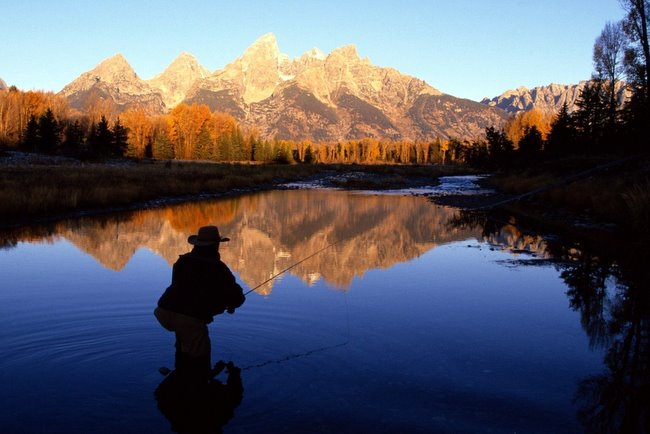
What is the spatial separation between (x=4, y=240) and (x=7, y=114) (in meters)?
84.1

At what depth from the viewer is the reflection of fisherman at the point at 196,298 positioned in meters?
5.61

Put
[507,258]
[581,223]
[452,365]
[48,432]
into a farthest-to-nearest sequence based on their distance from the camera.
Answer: [581,223] → [507,258] → [452,365] → [48,432]

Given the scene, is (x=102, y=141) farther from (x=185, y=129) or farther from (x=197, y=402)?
(x=197, y=402)

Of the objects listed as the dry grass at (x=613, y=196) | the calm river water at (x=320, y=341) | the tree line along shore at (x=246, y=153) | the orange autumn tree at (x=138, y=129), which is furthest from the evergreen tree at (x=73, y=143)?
the calm river water at (x=320, y=341)

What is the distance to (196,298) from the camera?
18.4 feet

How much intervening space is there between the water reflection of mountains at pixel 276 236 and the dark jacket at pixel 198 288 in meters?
5.35

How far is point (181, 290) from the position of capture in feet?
18.5

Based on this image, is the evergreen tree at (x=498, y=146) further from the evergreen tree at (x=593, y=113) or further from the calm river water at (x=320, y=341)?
the calm river water at (x=320, y=341)

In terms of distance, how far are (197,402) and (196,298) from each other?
110 cm

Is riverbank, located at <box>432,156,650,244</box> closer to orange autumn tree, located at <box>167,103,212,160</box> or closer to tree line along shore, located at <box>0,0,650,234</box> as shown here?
tree line along shore, located at <box>0,0,650,234</box>

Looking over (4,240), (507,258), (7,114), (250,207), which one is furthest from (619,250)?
(7,114)

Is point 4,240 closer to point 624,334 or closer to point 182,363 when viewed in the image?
point 182,363

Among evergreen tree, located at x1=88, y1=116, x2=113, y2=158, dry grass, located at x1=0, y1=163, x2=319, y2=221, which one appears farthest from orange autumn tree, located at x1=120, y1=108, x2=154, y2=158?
dry grass, located at x1=0, y1=163, x2=319, y2=221

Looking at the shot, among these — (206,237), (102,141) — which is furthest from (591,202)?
(102,141)
